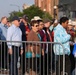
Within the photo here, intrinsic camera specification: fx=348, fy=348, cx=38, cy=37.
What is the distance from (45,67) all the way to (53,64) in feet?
0.77

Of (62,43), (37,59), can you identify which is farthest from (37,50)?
(62,43)

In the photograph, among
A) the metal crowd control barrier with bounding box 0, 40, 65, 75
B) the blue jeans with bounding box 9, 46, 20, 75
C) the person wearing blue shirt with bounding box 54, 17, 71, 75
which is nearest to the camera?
the person wearing blue shirt with bounding box 54, 17, 71, 75

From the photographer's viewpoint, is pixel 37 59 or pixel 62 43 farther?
pixel 62 43

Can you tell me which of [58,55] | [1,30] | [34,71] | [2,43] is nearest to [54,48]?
[58,55]

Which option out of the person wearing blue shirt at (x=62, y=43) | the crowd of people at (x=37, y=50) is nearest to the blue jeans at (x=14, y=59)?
the crowd of people at (x=37, y=50)

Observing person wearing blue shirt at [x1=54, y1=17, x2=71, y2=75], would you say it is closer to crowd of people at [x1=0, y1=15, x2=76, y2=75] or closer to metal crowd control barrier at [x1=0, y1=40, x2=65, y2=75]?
crowd of people at [x1=0, y1=15, x2=76, y2=75]

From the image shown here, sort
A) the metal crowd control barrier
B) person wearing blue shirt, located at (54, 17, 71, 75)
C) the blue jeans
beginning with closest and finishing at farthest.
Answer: person wearing blue shirt, located at (54, 17, 71, 75) → the metal crowd control barrier → the blue jeans

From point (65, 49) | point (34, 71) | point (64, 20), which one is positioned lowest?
point (34, 71)

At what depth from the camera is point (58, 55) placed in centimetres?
957

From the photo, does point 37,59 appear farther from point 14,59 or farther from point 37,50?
point 14,59

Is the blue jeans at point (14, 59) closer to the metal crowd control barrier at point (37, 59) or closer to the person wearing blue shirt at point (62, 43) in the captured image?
the metal crowd control barrier at point (37, 59)

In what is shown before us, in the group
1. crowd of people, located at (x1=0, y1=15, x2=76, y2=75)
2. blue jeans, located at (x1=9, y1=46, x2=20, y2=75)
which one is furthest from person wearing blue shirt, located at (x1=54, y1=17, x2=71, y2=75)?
blue jeans, located at (x1=9, y1=46, x2=20, y2=75)

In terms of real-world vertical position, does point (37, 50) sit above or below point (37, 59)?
above

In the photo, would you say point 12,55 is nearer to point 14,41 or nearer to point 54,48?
point 14,41
